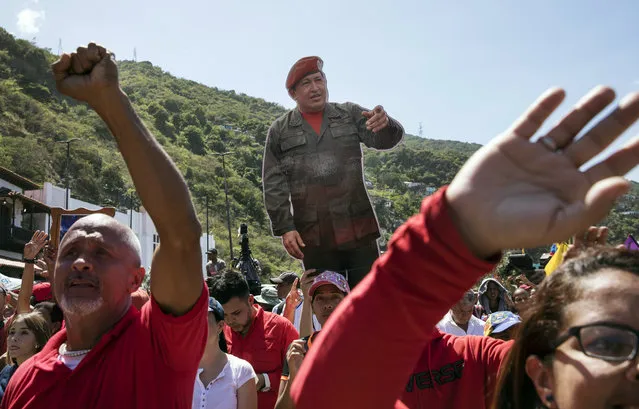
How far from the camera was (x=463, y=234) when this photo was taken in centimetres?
103

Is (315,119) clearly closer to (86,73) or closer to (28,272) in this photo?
(86,73)

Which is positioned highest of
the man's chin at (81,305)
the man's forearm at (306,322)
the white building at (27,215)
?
the man's chin at (81,305)

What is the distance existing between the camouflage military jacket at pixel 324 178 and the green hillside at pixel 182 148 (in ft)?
58.8

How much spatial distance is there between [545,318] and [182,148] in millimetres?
95033

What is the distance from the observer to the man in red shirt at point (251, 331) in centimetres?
462

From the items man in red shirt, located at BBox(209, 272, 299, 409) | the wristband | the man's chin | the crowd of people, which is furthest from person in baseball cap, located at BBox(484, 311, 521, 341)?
the man's chin

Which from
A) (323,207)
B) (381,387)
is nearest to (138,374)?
(381,387)

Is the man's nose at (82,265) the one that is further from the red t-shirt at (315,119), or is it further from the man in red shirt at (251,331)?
the man in red shirt at (251,331)

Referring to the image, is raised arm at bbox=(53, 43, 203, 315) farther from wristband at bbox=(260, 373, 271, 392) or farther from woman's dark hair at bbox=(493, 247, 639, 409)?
wristband at bbox=(260, 373, 271, 392)

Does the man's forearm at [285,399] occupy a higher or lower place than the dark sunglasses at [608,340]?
lower

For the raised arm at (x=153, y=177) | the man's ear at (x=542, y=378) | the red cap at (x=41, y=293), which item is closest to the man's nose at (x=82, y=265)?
the raised arm at (x=153, y=177)

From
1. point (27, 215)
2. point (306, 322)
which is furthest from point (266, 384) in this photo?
point (27, 215)

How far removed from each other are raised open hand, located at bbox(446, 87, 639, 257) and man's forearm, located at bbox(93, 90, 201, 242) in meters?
1.27

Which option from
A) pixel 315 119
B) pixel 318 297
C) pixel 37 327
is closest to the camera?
pixel 318 297
